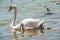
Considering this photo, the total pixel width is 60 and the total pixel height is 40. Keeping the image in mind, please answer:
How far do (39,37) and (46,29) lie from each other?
3.73 ft

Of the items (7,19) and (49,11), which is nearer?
(7,19)

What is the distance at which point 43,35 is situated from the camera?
10422mm

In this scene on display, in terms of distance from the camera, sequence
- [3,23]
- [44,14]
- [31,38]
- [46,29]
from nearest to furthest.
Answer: [31,38]
[46,29]
[3,23]
[44,14]

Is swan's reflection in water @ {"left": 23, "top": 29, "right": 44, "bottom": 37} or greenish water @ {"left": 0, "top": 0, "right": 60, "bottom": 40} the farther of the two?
swan's reflection in water @ {"left": 23, "top": 29, "right": 44, "bottom": 37}

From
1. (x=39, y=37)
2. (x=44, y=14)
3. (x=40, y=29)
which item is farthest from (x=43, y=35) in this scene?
(x=44, y=14)

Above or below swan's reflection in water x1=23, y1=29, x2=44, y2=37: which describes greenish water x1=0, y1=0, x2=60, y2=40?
above

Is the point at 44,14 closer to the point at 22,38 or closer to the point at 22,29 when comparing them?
the point at 22,29

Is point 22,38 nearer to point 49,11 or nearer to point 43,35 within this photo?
point 43,35

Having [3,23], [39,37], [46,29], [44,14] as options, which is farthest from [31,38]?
[44,14]

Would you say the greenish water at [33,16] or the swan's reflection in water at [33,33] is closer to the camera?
the greenish water at [33,16]

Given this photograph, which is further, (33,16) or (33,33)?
(33,16)

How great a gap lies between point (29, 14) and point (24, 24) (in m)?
2.69

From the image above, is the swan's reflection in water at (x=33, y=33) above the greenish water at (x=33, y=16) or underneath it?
underneath

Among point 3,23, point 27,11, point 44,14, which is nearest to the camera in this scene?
point 3,23
